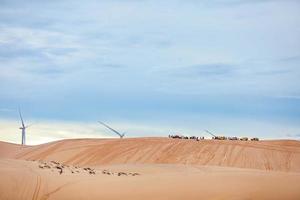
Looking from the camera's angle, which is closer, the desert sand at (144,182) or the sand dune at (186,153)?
the desert sand at (144,182)

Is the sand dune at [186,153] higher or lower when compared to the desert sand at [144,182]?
higher

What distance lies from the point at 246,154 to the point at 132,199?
29.9 metres

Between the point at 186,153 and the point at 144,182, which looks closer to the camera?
the point at 144,182

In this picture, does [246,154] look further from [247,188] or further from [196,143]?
[247,188]

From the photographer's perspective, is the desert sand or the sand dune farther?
the sand dune

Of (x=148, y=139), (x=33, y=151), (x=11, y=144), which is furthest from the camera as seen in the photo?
(x=11, y=144)

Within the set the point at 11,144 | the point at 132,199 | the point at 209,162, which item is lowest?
the point at 132,199

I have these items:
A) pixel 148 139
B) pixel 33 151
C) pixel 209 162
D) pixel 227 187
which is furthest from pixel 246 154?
pixel 227 187

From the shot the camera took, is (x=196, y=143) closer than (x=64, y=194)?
No

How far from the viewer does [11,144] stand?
80.0 m

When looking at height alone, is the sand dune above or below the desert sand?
above

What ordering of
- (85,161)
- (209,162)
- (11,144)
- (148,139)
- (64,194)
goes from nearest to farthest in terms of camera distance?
(64,194) < (209,162) < (85,161) < (148,139) < (11,144)

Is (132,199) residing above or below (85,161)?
below

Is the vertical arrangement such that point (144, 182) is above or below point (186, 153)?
below
